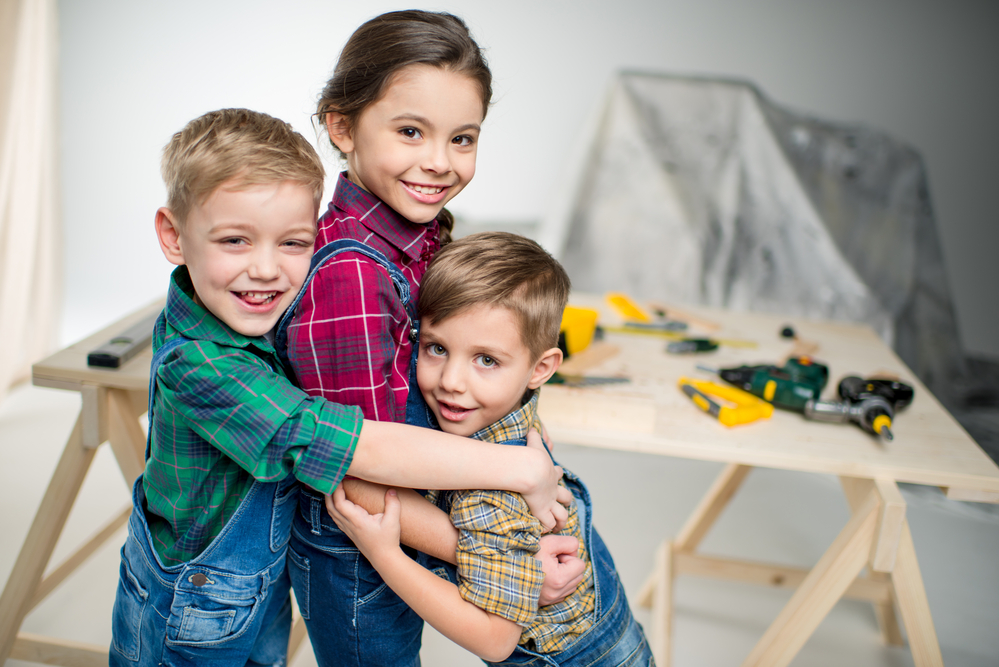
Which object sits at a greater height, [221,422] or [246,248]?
[246,248]

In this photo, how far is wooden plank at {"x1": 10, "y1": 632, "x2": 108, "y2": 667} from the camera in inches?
60.0

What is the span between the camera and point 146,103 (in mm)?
3277

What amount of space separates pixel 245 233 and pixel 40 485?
6.37 feet

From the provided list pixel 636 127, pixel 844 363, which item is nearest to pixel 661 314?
pixel 844 363

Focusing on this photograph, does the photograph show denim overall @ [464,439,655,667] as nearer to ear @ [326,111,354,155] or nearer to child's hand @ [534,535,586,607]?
child's hand @ [534,535,586,607]

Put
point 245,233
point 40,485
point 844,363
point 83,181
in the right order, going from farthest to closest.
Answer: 1. point 83,181
2. point 40,485
3. point 844,363
4. point 245,233

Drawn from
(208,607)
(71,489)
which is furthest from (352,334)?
(71,489)

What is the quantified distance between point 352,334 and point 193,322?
20cm

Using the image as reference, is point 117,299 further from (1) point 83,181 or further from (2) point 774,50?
(2) point 774,50

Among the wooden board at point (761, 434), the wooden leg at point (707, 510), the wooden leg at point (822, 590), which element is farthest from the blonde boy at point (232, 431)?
the wooden leg at point (707, 510)

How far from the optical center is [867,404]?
4.63 feet

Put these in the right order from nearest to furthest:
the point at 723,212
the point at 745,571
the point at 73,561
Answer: the point at 73,561 → the point at 745,571 → the point at 723,212

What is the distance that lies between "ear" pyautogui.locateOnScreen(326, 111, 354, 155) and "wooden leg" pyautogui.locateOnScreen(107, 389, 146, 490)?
735 millimetres

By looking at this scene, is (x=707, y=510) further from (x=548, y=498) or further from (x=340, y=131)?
(x=340, y=131)
